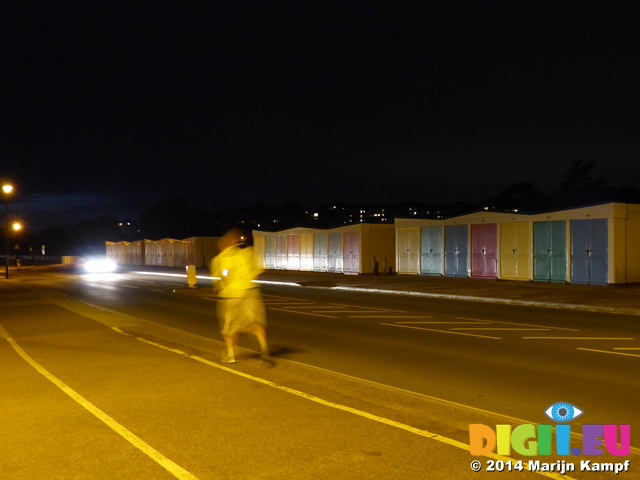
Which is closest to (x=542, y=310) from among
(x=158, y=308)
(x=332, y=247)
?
(x=158, y=308)

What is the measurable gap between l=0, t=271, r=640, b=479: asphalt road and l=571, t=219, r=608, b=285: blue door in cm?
965

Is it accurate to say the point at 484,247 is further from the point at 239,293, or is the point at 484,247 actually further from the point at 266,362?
the point at 239,293

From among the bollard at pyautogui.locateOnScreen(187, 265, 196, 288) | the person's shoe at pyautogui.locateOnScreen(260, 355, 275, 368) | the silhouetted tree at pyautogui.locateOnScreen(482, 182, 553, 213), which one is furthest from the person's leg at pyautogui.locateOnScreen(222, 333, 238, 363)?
the silhouetted tree at pyautogui.locateOnScreen(482, 182, 553, 213)

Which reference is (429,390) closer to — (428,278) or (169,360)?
(169,360)

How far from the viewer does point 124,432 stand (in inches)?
243

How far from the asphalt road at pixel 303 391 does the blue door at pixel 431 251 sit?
16980 mm

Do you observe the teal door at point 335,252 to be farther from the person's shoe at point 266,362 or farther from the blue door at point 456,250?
the person's shoe at point 266,362

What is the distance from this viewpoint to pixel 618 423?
6.49m

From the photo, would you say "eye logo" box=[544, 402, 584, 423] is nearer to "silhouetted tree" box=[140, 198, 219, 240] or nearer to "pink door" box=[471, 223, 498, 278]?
"pink door" box=[471, 223, 498, 278]

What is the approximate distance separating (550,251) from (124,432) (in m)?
23.5

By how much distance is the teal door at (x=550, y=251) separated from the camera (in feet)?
86.4

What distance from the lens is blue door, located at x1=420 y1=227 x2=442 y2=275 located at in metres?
32.7

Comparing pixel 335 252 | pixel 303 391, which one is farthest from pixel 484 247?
pixel 303 391

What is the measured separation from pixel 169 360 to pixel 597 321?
10151 millimetres
